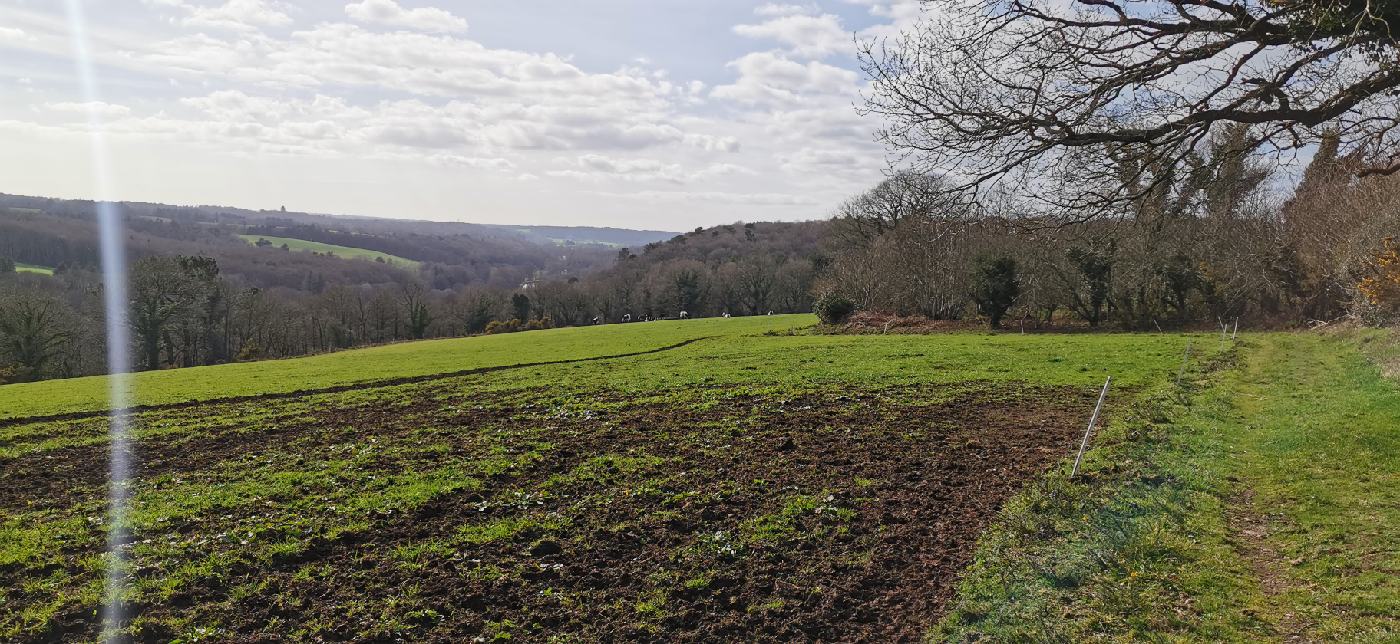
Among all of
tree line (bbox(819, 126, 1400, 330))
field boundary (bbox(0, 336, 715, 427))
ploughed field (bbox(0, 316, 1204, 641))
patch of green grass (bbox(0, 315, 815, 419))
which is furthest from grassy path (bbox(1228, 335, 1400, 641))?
field boundary (bbox(0, 336, 715, 427))

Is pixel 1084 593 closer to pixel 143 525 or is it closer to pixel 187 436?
pixel 143 525

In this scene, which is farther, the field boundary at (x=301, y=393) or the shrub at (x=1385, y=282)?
the shrub at (x=1385, y=282)

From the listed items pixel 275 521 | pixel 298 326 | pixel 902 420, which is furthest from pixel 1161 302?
pixel 298 326

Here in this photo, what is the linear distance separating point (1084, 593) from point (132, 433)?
20924 millimetres

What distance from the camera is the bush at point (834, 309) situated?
48906mm

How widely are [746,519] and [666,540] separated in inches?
48.1

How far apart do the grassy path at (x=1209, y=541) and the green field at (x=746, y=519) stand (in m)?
0.04

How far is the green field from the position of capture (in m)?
7.03

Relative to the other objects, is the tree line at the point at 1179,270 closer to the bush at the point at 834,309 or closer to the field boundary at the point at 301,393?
the bush at the point at 834,309

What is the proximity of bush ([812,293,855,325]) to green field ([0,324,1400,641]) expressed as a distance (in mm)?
28816

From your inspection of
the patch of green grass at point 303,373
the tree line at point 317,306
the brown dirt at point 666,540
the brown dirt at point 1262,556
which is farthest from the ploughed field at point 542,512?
the tree line at point 317,306

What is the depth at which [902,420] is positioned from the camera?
16.0 meters

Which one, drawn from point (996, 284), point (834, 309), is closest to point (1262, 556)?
point (996, 284)

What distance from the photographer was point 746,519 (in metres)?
9.68
